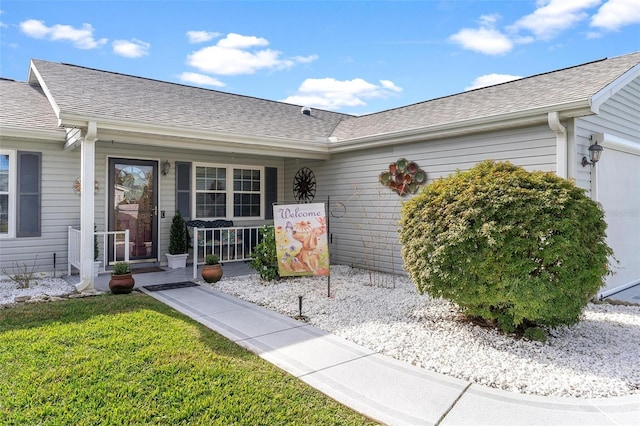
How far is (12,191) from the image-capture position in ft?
21.2

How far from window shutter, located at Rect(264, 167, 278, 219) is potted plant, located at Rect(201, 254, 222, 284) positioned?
3.08m

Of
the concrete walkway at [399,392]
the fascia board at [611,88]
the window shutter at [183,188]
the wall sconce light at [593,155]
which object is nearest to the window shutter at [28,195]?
the window shutter at [183,188]

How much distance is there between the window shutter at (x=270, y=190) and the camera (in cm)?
955

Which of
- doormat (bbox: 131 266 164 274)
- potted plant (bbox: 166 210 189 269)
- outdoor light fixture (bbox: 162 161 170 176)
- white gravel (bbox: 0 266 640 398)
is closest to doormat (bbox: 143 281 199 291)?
white gravel (bbox: 0 266 640 398)

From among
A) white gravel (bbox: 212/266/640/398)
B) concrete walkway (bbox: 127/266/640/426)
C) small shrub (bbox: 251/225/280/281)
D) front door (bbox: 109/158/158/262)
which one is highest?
front door (bbox: 109/158/158/262)

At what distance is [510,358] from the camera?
3395 mm

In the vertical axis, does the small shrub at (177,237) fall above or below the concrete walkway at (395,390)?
above

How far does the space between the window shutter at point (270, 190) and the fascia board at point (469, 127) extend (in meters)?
2.18

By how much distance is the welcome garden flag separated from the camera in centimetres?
604

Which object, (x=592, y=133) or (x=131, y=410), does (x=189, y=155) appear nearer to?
(x=131, y=410)

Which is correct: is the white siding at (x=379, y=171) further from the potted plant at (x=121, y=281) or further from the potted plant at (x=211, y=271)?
the potted plant at (x=121, y=281)

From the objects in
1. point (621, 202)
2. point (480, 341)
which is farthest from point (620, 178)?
point (480, 341)

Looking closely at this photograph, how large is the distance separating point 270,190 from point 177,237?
2699mm

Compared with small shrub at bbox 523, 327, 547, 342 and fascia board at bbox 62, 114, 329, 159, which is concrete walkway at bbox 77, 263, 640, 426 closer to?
small shrub at bbox 523, 327, 547, 342
